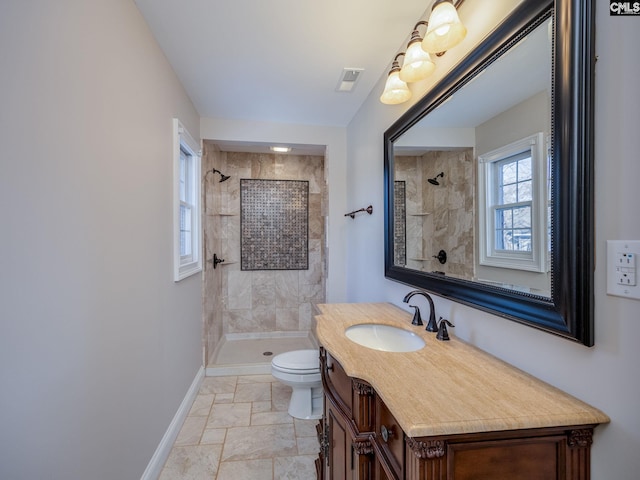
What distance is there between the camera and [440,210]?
1395mm

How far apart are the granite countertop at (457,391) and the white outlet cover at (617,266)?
11.3 inches

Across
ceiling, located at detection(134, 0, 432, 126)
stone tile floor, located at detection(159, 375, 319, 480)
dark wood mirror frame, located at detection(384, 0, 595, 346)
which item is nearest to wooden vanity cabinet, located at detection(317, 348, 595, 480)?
dark wood mirror frame, located at detection(384, 0, 595, 346)

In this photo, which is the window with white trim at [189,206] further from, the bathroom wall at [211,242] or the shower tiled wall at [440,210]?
the shower tiled wall at [440,210]

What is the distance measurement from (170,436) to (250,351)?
1560 mm

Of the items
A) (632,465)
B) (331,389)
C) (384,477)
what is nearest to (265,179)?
(331,389)

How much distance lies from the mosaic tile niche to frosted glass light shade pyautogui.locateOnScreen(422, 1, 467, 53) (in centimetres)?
278

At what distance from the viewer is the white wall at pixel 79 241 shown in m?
0.75

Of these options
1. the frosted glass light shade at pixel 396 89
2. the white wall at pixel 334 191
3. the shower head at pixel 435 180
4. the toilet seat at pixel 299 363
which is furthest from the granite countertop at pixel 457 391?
the white wall at pixel 334 191

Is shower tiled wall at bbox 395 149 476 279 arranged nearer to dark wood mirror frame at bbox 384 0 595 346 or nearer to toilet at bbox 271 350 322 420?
dark wood mirror frame at bbox 384 0 595 346

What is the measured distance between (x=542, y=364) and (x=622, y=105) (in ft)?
2.23

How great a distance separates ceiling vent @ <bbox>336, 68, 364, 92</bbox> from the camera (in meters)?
1.98

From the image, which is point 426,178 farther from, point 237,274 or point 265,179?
point 237,274

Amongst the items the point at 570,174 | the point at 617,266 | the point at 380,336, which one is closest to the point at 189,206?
the point at 380,336

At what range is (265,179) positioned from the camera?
377cm
